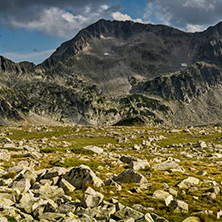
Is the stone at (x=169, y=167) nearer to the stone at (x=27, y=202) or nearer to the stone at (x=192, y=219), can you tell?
the stone at (x=192, y=219)

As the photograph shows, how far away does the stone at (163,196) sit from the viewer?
1347 centimetres

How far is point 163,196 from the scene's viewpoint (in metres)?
14.2

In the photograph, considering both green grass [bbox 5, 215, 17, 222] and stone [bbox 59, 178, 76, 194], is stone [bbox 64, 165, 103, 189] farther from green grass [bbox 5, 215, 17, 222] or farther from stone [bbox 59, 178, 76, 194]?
green grass [bbox 5, 215, 17, 222]

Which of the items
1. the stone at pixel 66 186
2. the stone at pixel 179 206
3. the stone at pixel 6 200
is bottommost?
the stone at pixel 179 206

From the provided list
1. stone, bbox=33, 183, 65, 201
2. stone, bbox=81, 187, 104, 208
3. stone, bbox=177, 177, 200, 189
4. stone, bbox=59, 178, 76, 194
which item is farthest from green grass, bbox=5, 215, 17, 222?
stone, bbox=177, 177, 200, 189

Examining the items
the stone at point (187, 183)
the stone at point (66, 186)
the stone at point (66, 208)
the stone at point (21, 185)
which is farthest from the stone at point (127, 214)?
the stone at point (187, 183)

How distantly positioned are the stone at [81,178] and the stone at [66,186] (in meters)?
0.58

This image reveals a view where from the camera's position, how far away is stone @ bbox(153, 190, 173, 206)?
1347cm

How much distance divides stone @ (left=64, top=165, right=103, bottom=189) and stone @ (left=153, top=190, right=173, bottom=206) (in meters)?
4.19

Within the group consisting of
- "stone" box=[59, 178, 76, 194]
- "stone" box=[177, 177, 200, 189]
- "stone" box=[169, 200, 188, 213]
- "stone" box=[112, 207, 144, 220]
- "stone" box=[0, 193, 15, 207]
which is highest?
"stone" box=[0, 193, 15, 207]

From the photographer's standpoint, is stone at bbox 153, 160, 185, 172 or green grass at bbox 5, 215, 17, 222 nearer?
green grass at bbox 5, 215, 17, 222

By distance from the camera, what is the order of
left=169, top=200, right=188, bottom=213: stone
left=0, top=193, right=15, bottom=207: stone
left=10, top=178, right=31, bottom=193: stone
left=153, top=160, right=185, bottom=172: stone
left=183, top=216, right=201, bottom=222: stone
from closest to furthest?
1. left=183, top=216, right=201, bottom=222: stone
2. left=0, top=193, right=15, bottom=207: stone
3. left=169, top=200, right=188, bottom=213: stone
4. left=10, top=178, right=31, bottom=193: stone
5. left=153, top=160, right=185, bottom=172: stone

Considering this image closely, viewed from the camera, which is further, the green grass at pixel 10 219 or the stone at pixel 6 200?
Answer: the stone at pixel 6 200

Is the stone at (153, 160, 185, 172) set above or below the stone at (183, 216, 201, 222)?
below
